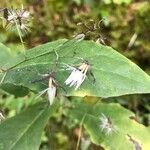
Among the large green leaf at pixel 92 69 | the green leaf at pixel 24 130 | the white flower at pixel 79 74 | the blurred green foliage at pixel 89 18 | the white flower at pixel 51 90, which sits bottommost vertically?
the blurred green foliage at pixel 89 18

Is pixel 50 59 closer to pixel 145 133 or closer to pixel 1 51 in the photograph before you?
pixel 1 51

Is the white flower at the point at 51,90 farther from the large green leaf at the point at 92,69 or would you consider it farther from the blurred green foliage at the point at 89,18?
the blurred green foliage at the point at 89,18

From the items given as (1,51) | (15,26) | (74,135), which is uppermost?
(15,26)

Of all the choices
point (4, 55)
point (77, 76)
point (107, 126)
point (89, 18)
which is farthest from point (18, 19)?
point (89, 18)

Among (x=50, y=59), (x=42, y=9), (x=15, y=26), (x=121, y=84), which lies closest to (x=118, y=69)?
(x=121, y=84)

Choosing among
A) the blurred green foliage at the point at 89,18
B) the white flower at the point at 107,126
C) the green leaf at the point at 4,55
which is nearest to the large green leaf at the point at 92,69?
the green leaf at the point at 4,55

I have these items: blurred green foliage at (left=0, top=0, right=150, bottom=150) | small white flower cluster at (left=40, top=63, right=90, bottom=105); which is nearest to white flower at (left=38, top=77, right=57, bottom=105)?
small white flower cluster at (left=40, top=63, right=90, bottom=105)

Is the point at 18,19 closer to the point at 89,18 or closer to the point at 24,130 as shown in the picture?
the point at 24,130
